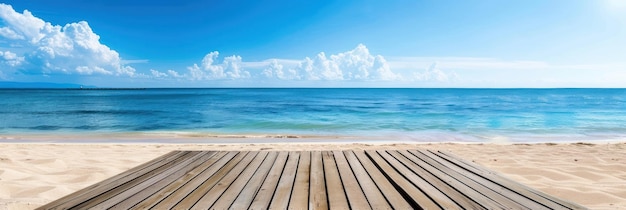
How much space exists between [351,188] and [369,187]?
0.20m

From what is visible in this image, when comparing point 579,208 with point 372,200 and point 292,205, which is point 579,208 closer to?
point 372,200

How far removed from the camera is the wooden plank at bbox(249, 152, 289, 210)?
9.75ft

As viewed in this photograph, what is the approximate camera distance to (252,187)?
3.59 meters

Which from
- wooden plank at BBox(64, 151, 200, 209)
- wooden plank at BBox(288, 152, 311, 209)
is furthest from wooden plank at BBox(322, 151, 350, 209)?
wooden plank at BBox(64, 151, 200, 209)

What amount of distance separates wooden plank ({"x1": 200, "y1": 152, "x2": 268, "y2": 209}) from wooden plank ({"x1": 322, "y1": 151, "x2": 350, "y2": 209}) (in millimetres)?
892

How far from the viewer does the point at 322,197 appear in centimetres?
323

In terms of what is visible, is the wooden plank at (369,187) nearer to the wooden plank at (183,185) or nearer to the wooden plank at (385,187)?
the wooden plank at (385,187)

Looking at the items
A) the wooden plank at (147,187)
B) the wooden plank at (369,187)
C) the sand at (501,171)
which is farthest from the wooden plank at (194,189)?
the sand at (501,171)

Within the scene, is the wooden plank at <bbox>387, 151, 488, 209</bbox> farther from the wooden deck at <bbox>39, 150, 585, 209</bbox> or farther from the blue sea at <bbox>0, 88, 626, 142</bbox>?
the blue sea at <bbox>0, 88, 626, 142</bbox>

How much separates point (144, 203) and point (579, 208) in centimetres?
372

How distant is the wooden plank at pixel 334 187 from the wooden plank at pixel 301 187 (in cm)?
22

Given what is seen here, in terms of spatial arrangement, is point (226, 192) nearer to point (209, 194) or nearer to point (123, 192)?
point (209, 194)

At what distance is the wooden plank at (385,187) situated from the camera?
118 inches

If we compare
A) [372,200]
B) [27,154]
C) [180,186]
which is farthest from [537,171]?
[27,154]
